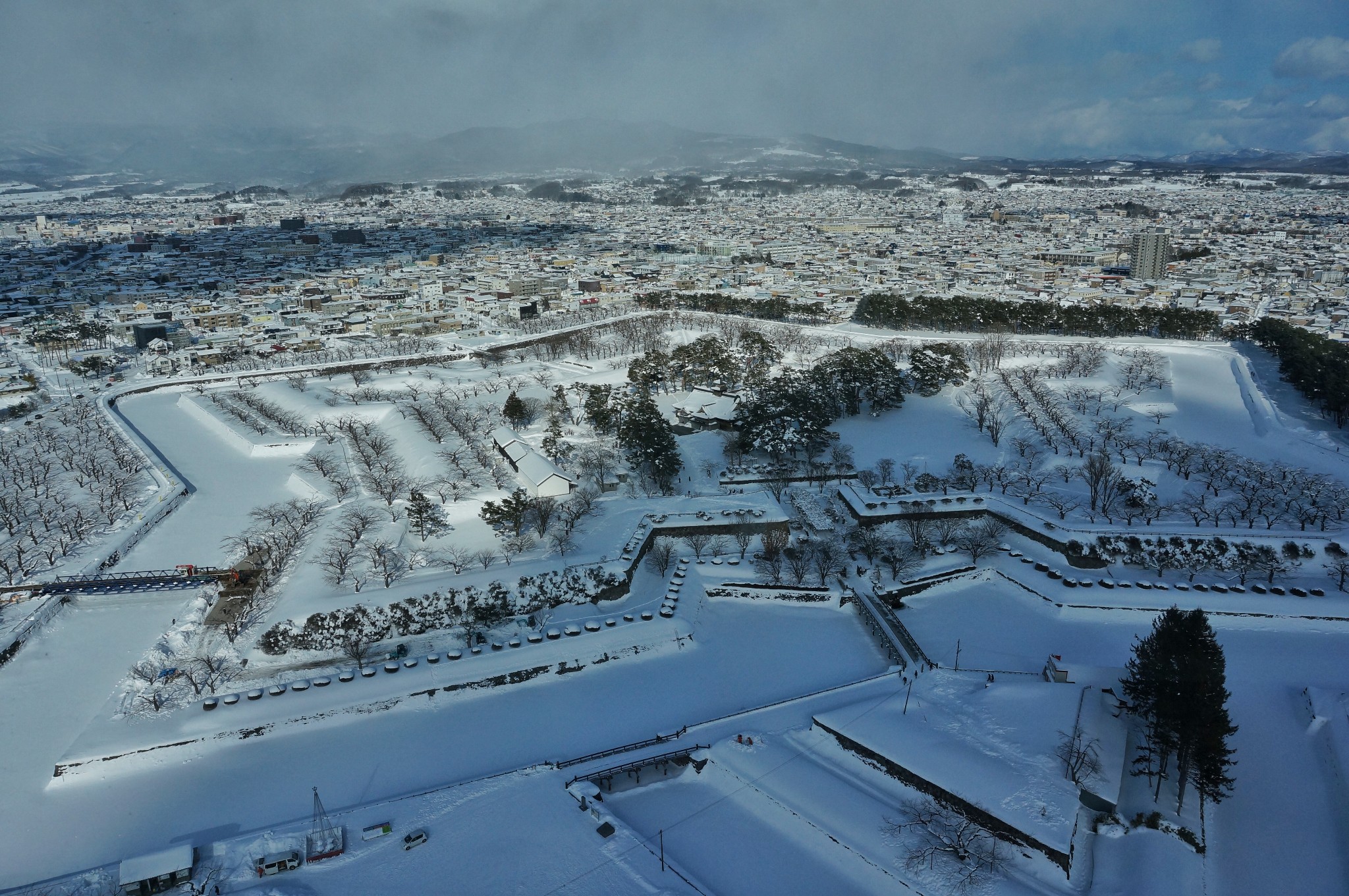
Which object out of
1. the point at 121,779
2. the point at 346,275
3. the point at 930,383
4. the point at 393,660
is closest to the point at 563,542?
the point at 393,660

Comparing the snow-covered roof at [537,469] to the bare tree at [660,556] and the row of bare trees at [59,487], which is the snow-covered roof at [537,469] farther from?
the row of bare trees at [59,487]

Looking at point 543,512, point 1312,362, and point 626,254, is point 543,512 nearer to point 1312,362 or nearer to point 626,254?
point 1312,362

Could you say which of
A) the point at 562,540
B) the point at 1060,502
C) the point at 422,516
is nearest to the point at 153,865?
the point at 422,516

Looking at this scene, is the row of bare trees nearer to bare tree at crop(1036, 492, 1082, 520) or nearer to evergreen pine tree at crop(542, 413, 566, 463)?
evergreen pine tree at crop(542, 413, 566, 463)

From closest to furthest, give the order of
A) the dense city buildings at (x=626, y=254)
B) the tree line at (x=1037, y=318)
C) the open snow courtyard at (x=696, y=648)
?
the open snow courtyard at (x=696, y=648)
the tree line at (x=1037, y=318)
the dense city buildings at (x=626, y=254)

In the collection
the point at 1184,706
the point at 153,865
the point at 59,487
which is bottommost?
the point at 153,865

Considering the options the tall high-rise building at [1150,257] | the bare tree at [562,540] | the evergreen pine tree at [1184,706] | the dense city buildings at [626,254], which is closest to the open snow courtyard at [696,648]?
the bare tree at [562,540]

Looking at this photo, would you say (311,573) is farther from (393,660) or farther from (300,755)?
(300,755)
